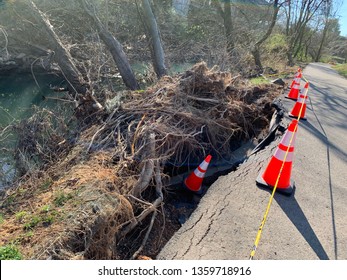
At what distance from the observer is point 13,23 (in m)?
11.0

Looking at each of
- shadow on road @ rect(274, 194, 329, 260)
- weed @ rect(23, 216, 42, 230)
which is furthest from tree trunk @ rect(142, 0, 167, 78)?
weed @ rect(23, 216, 42, 230)

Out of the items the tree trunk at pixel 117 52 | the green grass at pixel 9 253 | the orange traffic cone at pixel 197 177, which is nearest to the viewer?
the green grass at pixel 9 253

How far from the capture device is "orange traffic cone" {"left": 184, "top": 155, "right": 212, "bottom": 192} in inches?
158

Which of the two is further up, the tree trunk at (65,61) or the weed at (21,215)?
the tree trunk at (65,61)

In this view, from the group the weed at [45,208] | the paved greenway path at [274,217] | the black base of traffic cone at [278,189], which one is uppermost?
the black base of traffic cone at [278,189]

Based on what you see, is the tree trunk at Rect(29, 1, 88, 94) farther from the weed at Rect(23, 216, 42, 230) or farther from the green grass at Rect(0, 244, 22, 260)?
the green grass at Rect(0, 244, 22, 260)

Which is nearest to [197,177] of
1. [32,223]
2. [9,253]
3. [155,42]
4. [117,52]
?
[32,223]

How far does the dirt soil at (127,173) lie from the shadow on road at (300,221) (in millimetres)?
1340

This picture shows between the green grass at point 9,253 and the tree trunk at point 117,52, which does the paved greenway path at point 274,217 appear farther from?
the tree trunk at point 117,52

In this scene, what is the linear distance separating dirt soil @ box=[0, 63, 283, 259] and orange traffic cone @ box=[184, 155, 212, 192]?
159mm

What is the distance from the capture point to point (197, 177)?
405 cm

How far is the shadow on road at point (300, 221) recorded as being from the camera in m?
2.56

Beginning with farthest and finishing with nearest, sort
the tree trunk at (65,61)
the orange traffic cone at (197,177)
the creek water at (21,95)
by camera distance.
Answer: the creek water at (21,95) → the tree trunk at (65,61) → the orange traffic cone at (197,177)

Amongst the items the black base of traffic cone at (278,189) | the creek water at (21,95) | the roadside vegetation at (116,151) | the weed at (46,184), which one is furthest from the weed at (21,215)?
the creek water at (21,95)
